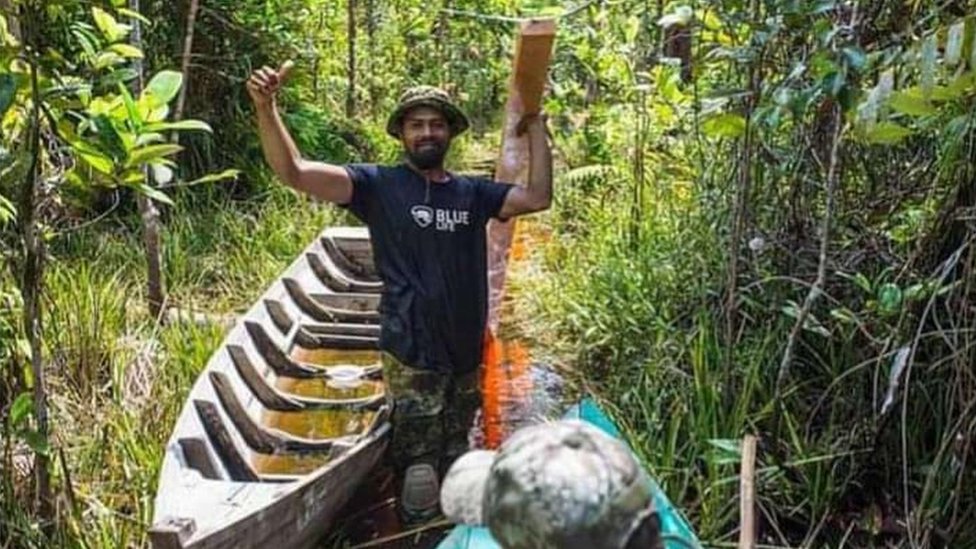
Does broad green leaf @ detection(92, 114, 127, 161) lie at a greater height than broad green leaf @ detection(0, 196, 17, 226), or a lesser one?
greater

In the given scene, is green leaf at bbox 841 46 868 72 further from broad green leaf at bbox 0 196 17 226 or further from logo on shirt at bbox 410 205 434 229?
broad green leaf at bbox 0 196 17 226

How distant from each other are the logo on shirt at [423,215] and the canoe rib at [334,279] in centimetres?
254

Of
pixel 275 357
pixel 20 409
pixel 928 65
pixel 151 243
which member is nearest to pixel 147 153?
pixel 20 409

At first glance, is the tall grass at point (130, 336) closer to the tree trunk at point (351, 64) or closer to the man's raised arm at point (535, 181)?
the man's raised arm at point (535, 181)

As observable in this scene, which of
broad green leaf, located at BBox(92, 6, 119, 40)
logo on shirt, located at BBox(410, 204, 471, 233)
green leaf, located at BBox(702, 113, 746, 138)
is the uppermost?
broad green leaf, located at BBox(92, 6, 119, 40)

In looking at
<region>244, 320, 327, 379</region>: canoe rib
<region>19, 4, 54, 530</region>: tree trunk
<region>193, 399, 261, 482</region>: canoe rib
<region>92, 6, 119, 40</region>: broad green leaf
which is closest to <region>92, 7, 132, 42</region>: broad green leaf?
<region>92, 6, 119, 40</region>: broad green leaf

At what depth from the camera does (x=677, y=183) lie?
6.24m

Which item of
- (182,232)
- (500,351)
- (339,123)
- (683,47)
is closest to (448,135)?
(500,351)

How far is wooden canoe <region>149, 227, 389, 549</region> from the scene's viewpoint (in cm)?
329

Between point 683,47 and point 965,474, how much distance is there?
6.12 m

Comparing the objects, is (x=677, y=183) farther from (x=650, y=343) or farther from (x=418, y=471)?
(x=418, y=471)

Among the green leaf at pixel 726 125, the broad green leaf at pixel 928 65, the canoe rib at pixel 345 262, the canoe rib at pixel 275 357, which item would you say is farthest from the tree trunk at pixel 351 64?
the broad green leaf at pixel 928 65

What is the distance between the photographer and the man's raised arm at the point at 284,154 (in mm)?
3613

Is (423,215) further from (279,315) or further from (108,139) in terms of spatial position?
(279,315)
